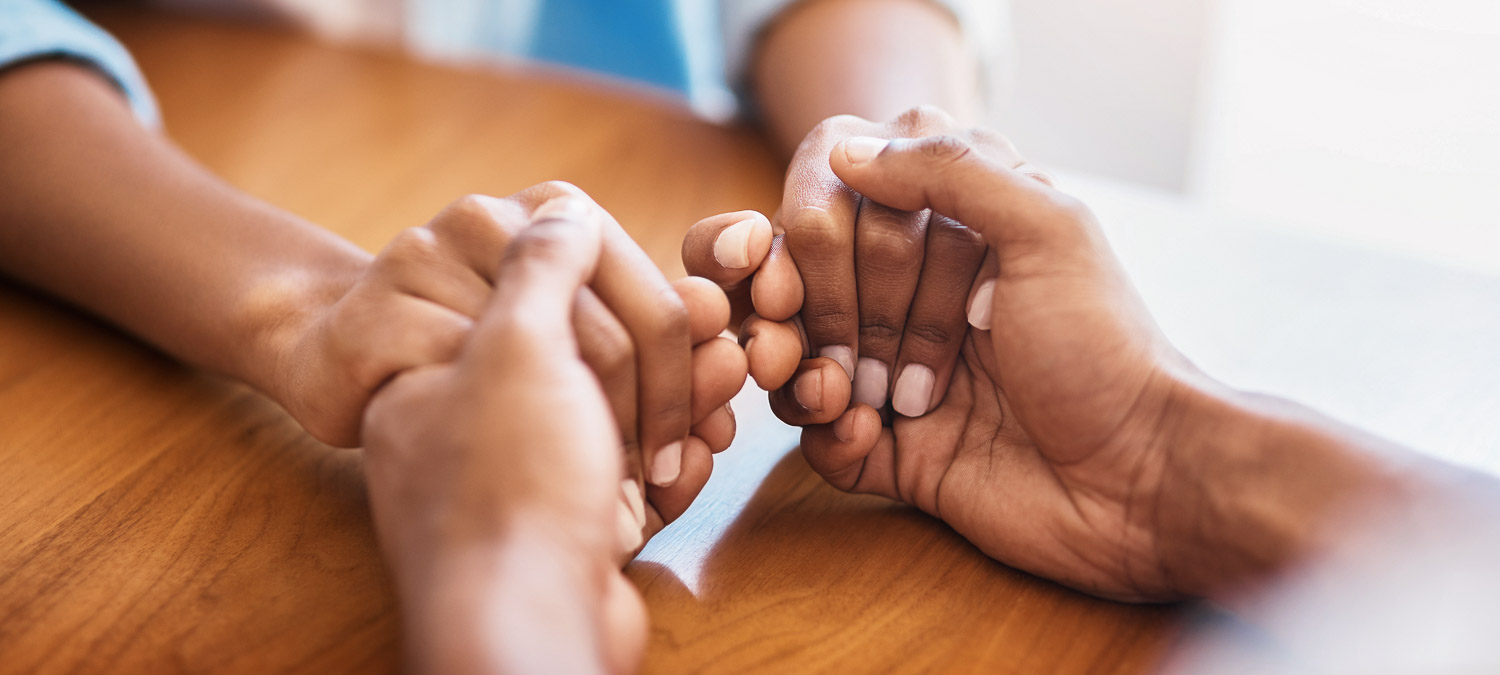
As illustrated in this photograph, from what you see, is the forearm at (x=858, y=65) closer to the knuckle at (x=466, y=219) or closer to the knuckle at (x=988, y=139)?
the knuckle at (x=988, y=139)

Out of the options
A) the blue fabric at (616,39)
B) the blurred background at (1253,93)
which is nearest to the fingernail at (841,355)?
the blurred background at (1253,93)

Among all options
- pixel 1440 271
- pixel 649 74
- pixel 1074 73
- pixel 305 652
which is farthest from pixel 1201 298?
pixel 1074 73

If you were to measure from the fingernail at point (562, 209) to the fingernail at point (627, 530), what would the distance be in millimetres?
132

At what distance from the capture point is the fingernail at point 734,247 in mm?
531

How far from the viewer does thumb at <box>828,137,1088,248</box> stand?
49 centimetres

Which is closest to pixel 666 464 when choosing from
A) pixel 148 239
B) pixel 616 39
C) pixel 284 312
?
pixel 284 312

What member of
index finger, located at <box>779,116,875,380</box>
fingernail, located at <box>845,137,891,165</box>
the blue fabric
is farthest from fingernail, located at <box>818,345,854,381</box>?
the blue fabric

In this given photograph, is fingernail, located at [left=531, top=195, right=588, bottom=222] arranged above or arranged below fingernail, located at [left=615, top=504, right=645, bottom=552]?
above

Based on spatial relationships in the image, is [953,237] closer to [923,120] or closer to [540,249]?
[923,120]

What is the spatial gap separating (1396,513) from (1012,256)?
0.19 meters

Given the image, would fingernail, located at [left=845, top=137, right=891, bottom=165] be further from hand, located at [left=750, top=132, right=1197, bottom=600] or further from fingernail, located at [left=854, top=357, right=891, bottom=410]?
fingernail, located at [left=854, top=357, right=891, bottom=410]

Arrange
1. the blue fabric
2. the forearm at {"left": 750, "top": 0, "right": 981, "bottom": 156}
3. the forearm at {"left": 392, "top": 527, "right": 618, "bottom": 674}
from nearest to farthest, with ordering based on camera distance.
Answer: the forearm at {"left": 392, "top": 527, "right": 618, "bottom": 674} → the forearm at {"left": 750, "top": 0, "right": 981, "bottom": 156} → the blue fabric

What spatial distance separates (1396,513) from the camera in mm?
406

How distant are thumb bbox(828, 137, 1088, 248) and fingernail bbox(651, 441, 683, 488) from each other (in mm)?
171
